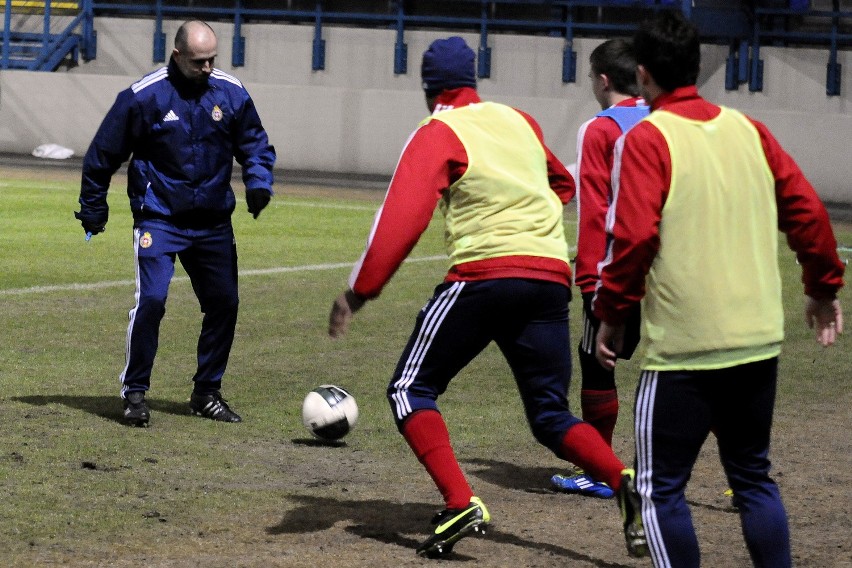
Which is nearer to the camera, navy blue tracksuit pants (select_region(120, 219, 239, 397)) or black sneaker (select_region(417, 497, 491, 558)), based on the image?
black sneaker (select_region(417, 497, 491, 558))

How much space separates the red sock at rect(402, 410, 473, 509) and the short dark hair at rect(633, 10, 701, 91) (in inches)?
66.3

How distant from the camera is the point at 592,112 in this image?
27438 millimetres

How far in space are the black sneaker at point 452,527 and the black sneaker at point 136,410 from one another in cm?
259

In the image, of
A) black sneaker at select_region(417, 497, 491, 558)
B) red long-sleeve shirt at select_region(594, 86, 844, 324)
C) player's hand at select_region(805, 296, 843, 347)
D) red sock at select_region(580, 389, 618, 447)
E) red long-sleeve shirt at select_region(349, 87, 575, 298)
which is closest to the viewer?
red long-sleeve shirt at select_region(594, 86, 844, 324)

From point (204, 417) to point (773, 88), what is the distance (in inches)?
876

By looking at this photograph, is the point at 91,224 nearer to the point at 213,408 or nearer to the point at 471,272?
the point at 213,408

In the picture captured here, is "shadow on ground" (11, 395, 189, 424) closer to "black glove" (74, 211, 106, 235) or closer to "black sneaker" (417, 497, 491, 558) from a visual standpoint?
"black glove" (74, 211, 106, 235)

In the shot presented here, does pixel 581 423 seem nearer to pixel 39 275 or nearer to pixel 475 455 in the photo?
pixel 475 455

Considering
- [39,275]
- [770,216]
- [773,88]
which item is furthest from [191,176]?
[773,88]

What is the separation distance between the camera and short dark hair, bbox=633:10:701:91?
14.0 feet

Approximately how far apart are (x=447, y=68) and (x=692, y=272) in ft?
5.19

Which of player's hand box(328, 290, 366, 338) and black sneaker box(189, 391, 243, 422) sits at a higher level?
player's hand box(328, 290, 366, 338)

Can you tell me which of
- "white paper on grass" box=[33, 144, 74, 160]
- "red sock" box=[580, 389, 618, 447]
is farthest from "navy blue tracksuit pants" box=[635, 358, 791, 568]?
"white paper on grass" box=[33, 144, 74, 160]

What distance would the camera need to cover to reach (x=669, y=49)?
14.0 ft
